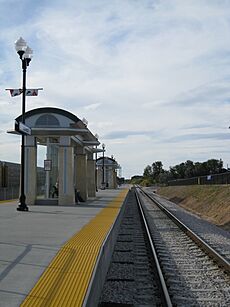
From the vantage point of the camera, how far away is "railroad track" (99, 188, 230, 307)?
7676 millimetres

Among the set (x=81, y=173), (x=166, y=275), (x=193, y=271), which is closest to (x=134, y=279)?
(x=166, y=275)

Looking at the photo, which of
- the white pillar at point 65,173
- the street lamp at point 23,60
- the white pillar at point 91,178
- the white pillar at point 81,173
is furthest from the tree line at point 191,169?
the street lamp at point 23,60

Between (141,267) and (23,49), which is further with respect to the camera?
(23,49)

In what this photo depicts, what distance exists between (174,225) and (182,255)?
8708 millimetres

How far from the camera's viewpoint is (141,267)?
10539mm

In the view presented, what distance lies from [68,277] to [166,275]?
9.70 ft

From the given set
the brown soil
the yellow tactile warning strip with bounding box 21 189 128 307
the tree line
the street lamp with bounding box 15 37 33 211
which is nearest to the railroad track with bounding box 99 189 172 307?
the yellow tactile warning strip with bounding box 21 189 128 307

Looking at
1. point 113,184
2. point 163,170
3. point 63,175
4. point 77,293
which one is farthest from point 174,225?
point 163,170

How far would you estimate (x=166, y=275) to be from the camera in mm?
9625

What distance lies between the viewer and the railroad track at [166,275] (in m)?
7.68

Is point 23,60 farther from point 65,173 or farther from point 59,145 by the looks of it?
point 65,173

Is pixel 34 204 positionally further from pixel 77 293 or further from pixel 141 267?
pixel 77 293

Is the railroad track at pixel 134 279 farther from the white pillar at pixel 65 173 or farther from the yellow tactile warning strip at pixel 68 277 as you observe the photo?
the white pillar at pixel 65 173

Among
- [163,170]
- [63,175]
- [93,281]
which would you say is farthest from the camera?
[163,170]
